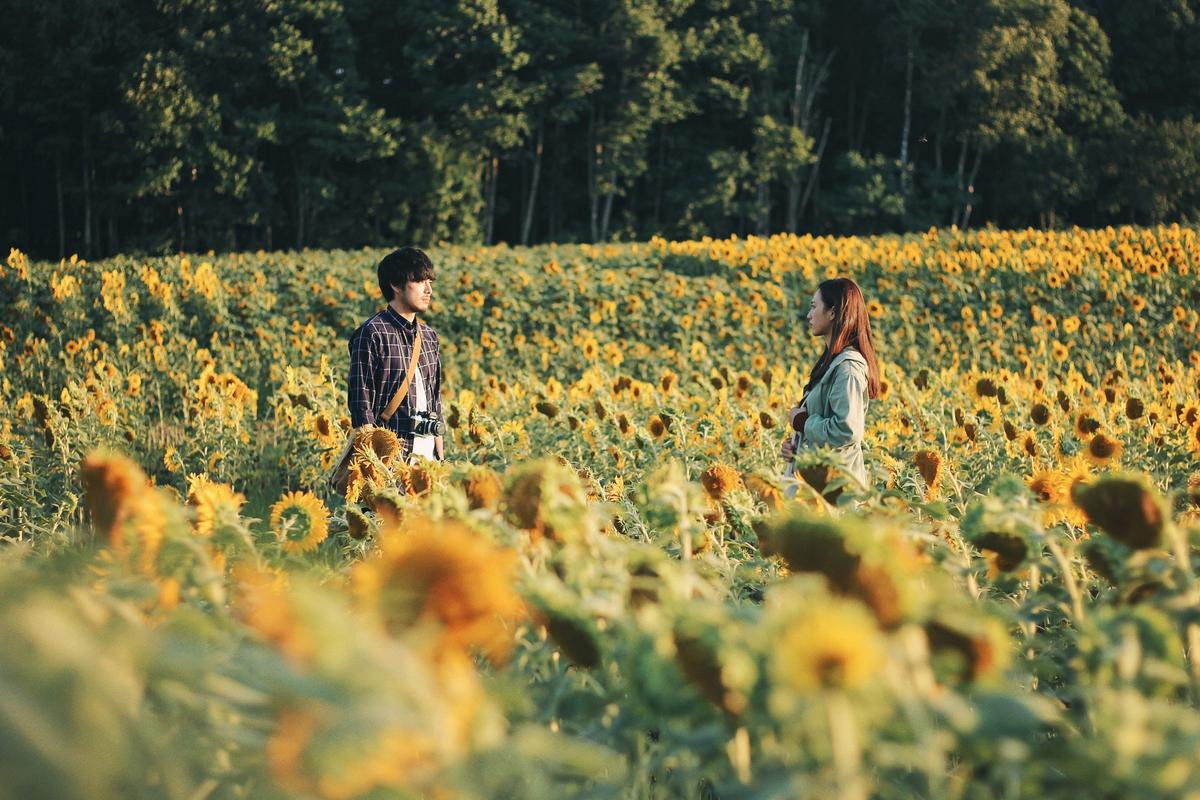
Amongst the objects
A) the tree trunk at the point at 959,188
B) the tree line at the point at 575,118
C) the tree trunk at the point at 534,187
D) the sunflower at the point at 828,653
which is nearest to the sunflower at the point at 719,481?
the sunflower at the point at 828,653

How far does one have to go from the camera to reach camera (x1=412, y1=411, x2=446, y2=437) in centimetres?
452

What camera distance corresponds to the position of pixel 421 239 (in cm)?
3164

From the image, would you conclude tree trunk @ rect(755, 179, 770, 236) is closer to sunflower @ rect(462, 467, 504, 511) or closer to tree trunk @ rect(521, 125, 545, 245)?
tree trunk @ rect(521, 125, 545, 245)

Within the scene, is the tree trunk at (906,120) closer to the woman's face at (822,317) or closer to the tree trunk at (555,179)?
the tree trunk at (555,179)

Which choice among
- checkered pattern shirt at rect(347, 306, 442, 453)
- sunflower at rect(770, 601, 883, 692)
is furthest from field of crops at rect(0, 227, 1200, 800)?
checkered pattern shirt at rect(347, 306, 442, 453)

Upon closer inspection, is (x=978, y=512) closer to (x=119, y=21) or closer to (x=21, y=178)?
(x=119, y=21)

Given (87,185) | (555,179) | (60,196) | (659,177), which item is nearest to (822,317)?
(87,185)

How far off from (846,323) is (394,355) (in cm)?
186

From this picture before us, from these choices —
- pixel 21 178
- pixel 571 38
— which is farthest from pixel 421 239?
pixel 21 178

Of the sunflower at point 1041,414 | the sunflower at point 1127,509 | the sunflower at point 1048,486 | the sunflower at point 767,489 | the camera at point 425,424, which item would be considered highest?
the sunflower at point 1127,509

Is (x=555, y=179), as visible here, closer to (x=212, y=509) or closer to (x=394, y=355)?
(x=394, y=355)

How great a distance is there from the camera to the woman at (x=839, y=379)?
407 centimetres

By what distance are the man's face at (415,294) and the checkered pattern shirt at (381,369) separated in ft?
0.22

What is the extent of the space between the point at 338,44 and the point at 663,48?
10.4 metres
